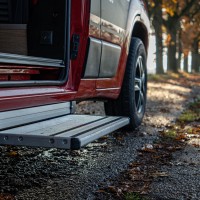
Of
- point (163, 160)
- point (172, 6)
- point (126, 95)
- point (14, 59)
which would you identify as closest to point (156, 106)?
point (126, 95)

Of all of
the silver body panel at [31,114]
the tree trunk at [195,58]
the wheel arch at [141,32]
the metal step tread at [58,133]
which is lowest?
the metal step tread at [58,133]

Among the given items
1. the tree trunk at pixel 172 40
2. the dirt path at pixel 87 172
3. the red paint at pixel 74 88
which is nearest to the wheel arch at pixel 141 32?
the red paint at pixel 74 88

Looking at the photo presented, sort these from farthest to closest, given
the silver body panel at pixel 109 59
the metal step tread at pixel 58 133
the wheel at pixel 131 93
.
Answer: the wheel at pixel 131 93 → the silver body panel at pixel 109 59 → the metal step tread at pixel 58 133

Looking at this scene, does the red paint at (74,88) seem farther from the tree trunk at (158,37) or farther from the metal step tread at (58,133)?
the tree trunk at (158,37)

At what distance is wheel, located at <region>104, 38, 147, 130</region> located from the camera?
4.61m

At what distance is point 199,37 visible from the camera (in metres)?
41.4

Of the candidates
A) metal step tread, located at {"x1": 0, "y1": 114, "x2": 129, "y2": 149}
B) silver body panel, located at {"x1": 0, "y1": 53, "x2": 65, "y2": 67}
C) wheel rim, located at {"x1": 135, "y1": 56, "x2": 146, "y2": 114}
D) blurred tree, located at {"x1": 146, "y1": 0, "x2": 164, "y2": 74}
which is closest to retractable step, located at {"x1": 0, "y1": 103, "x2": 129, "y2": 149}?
metal step tread, located at {"x1": 0, "y1": 114, "x2": 129, "y2": 149}

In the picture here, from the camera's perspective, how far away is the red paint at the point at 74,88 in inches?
98.8

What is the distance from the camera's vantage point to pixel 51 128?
2.66m

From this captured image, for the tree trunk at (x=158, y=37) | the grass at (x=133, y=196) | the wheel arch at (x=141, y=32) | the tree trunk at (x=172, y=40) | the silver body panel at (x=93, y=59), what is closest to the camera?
the grass at (x=133, y=196)

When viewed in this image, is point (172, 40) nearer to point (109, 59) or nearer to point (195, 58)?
point (195, 58)

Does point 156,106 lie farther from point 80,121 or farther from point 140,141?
point 80,121

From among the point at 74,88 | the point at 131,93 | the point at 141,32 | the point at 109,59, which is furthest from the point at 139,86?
the point at 74,88

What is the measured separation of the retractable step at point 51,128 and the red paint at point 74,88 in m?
0.06
